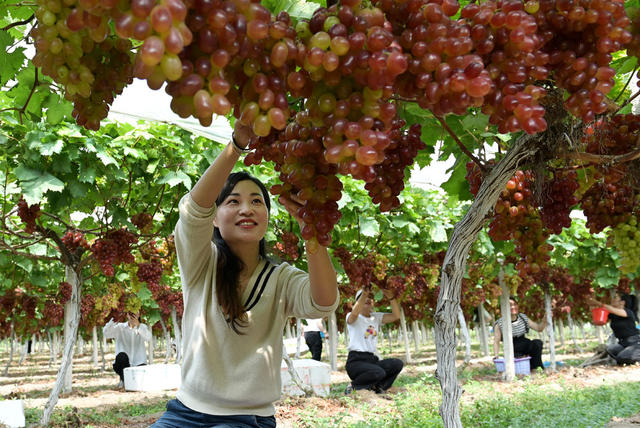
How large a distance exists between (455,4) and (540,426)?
5831 millimetres

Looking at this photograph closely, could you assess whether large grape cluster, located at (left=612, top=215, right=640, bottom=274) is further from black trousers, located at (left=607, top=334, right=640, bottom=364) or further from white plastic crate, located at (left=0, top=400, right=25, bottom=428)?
black trousers, located at (left=607, top=334, right=640, bottom=364)

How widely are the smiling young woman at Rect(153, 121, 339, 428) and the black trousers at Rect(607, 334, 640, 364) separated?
1309cm

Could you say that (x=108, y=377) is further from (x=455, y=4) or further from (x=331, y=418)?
(x=455, y=4)

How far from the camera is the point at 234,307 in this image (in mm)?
1990

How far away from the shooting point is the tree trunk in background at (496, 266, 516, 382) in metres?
10.5

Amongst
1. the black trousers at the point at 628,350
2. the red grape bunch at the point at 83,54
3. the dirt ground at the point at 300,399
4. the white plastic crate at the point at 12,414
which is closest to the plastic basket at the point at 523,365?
the dirt ground at the point at 300,399

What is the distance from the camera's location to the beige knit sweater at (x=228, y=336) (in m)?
1.94

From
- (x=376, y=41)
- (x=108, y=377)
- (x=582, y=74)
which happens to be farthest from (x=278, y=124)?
(x=108, y=377)

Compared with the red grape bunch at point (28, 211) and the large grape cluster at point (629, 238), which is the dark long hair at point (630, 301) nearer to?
the large grape cluster at point (629, 238)

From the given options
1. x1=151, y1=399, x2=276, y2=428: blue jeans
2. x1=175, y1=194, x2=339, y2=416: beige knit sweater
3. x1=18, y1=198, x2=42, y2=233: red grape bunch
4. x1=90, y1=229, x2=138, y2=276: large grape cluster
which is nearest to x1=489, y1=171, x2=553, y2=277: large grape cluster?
x1=175, y1=194, x2=339, y2=416: beige knit sweater

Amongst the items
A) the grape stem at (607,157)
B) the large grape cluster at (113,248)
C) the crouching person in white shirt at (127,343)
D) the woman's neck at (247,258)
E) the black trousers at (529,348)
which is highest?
the large grape cluster at (113,248)

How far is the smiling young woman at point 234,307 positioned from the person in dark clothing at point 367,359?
743 cm

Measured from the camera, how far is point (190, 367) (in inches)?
79.3

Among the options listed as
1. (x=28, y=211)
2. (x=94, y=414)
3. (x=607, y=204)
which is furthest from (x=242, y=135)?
(x=94, y=414)
